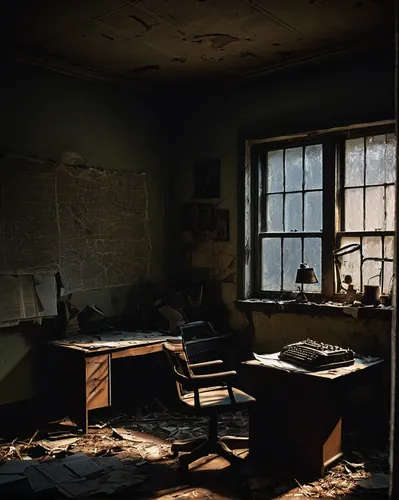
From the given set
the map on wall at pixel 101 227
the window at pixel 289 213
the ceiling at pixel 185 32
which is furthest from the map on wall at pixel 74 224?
the window at pixel 289 213

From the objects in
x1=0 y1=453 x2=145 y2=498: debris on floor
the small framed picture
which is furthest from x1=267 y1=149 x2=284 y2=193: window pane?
x1=0 y1=453 x2=145 y2=498: debris on floor

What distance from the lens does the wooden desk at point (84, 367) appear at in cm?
462

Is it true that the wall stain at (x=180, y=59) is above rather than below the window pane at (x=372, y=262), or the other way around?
above

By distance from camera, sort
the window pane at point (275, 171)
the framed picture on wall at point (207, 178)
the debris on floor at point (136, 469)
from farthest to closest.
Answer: the framed picture on wall at point (207, 178)
the window pane at point (275, 171)
the debris on floor at point (136, 469)

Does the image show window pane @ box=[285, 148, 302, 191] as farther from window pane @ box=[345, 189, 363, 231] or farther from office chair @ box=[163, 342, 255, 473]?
office chair @ box=[163, 342, 255, 473]

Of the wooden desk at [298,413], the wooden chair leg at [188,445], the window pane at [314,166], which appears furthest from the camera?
the window pane at [314,166]

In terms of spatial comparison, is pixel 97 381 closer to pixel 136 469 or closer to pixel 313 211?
pixel 136 469

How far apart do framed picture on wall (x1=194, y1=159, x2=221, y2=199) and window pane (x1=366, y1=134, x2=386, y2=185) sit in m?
1.62

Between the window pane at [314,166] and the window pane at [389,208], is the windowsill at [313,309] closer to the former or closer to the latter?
the window pane at [389,208]

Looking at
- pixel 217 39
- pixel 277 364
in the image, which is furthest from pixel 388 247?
pixel 217 39

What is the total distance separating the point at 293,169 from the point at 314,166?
0.79ft

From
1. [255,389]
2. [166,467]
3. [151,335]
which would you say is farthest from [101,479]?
[151,335]

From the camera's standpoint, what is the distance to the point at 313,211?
17.3 feet

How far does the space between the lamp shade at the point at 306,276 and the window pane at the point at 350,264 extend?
33 cm
